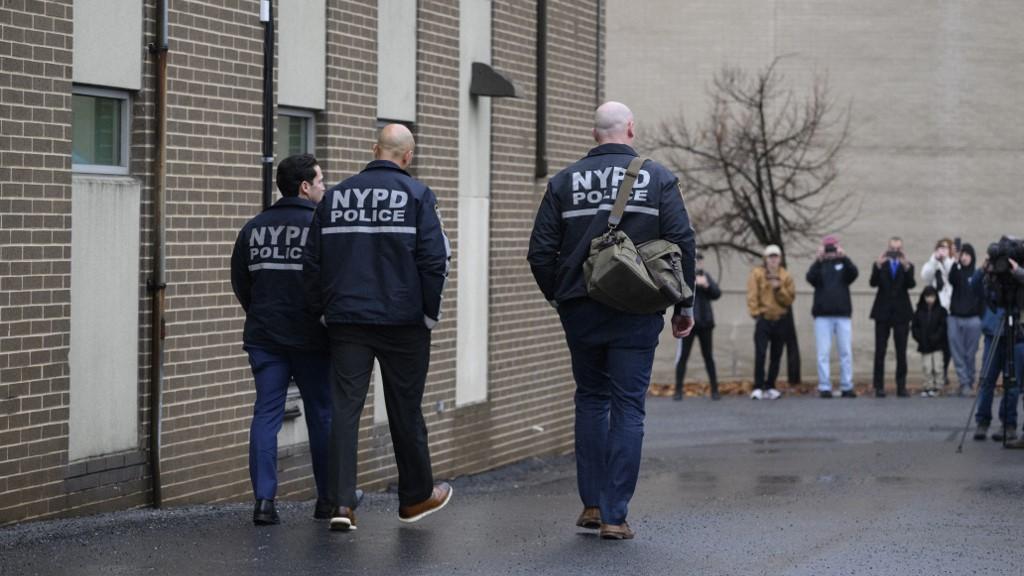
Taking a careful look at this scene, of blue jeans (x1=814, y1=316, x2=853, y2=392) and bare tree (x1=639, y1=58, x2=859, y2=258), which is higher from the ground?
bare tree (x1=639, y1=58, x2=859, y2=258)

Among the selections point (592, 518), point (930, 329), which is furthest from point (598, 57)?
point (592, 518)

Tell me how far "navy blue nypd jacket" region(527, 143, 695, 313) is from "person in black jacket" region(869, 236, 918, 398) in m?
14.5

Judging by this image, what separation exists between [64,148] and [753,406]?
1318 cm

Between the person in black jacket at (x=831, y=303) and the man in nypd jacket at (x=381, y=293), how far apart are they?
13831mm

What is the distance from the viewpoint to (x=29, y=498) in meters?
8.16

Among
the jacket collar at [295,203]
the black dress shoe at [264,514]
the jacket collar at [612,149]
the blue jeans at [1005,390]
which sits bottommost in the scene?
the black dress shoe at [264,514]

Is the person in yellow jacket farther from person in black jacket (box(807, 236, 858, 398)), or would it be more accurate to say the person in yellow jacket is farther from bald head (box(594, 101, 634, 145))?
bald head (box(594, 101, 634, 145))

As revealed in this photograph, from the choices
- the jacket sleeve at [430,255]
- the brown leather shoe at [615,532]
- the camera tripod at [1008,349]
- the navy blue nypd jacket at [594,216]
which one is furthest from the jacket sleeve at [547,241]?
the camera tripod at [1008,349]

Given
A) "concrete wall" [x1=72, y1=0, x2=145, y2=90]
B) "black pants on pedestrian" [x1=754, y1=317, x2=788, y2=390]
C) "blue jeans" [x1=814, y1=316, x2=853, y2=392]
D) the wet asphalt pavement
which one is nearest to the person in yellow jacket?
"black pants on pedestrian" [x1=754, y1=317, x2=788, y2=390]

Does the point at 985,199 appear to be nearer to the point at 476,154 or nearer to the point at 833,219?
the point at 833,219

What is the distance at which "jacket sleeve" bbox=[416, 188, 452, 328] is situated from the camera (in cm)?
775

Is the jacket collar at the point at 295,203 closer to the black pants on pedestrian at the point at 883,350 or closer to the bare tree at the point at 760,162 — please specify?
the black pants on pedestrian at the point at 883,350

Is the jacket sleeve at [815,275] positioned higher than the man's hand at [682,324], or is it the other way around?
the jacket sleeve at [815,275]

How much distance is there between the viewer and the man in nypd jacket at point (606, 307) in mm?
7633
